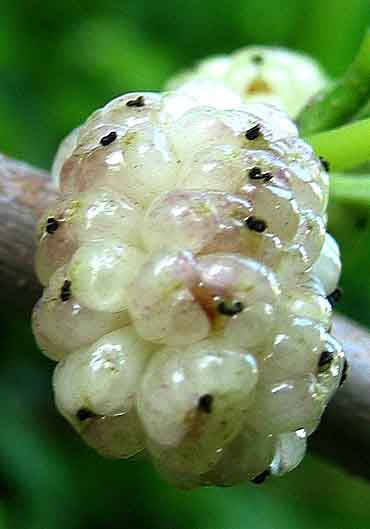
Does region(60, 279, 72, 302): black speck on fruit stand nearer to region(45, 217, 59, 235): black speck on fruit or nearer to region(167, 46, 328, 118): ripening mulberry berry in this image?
region(45, 217, 59, 235): black speck on fruit

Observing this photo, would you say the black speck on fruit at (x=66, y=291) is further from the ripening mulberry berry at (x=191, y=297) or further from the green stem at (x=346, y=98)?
the green stem at (x=346, y=98)

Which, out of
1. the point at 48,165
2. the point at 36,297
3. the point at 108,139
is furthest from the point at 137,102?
the point at 48,165

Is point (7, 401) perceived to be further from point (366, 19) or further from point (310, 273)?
point (366, 19)

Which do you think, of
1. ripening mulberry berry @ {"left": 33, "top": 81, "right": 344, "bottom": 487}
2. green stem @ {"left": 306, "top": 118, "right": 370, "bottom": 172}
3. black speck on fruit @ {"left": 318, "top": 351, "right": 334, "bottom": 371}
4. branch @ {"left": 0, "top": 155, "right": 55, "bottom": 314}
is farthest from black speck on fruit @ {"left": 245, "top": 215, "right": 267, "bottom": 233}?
branch @ {"left": 0, "top": 155, "right": 55, "bottom": 314}

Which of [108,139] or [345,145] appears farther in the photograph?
[345,145]

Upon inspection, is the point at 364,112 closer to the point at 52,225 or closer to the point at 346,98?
the point at 346,98

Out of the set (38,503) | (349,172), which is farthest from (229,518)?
(349,172)
